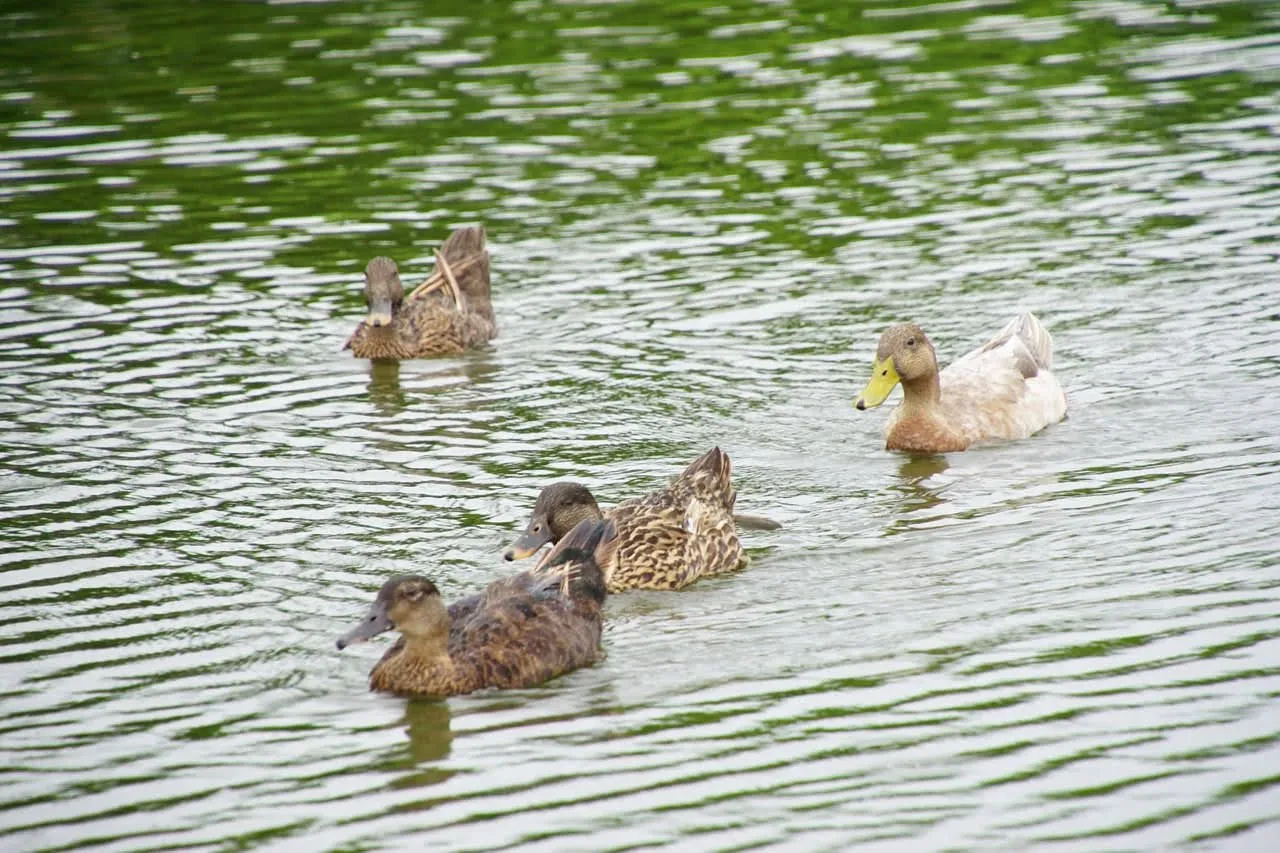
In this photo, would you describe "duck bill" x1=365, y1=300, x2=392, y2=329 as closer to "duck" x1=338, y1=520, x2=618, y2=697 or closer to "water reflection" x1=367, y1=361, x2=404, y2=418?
"water reflection" x1=367, y1=361, x2=404, y2=418

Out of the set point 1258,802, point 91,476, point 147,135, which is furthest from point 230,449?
point 147,135

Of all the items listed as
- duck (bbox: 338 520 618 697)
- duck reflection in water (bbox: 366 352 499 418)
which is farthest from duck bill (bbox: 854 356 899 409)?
duck (bbox: 338 520 618 697)

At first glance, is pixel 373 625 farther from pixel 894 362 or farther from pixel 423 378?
pixel 423 378

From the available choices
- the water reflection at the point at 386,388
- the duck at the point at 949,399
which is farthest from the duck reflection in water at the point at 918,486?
the water reflection at the point at 386,388

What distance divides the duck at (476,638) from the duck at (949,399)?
12.9 feet

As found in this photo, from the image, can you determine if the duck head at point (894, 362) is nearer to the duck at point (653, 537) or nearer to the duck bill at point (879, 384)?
the duck bill at point (879, 384)

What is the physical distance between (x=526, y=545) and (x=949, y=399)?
392cm

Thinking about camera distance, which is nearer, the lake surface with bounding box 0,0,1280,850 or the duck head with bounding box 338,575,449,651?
the lake surface with bounding box 0,0,1280,850

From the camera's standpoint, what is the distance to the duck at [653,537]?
10.3 m

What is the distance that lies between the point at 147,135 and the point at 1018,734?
55.1 feet

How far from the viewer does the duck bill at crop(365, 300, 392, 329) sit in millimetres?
15266

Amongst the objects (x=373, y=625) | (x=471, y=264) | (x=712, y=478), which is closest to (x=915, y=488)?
(x=712, y=478)

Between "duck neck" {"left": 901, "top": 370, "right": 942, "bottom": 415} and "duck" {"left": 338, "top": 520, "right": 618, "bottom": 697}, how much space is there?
4.03 meters

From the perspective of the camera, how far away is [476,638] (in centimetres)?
900
